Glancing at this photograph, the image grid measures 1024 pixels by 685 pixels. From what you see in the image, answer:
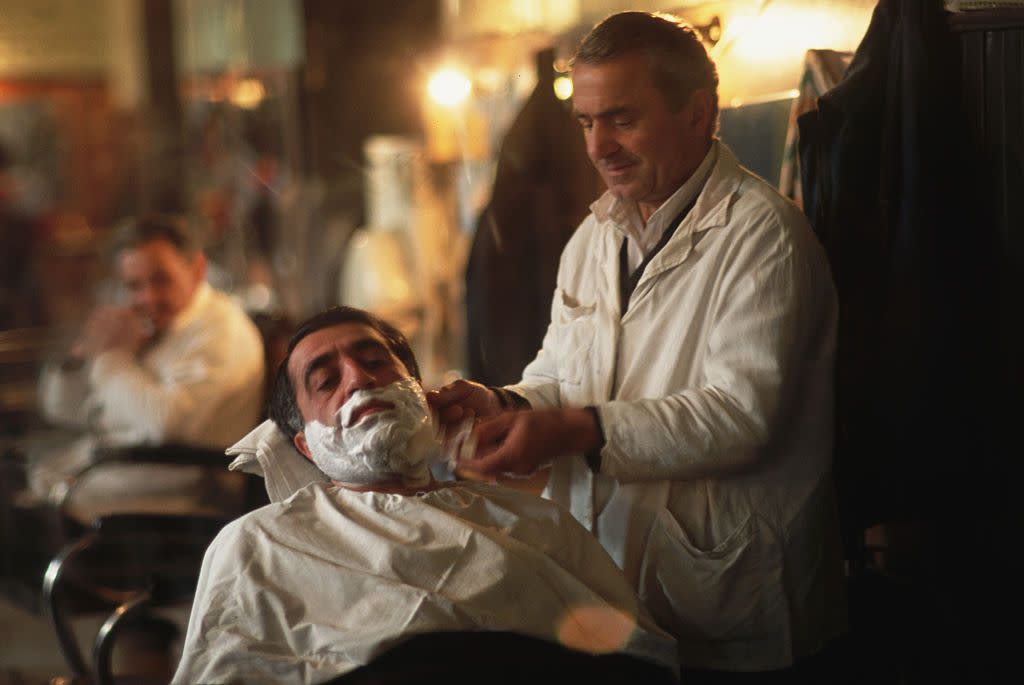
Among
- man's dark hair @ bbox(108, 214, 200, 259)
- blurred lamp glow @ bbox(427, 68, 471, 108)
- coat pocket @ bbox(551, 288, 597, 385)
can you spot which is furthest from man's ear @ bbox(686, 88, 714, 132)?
blurred lamp glow @ bbox(427, 68, 471, 108)

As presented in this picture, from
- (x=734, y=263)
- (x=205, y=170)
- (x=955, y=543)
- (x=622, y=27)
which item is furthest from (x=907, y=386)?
(x=205, y=170)

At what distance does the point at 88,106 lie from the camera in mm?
6730

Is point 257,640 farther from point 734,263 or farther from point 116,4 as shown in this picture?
point 116,4

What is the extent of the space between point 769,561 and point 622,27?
0.93m

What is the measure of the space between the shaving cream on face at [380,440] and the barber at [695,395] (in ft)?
0.29

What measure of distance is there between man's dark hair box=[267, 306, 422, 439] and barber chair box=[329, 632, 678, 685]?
0.50 metres

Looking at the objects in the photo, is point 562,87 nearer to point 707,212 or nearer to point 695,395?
point 707,212

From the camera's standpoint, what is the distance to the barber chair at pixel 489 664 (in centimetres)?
167

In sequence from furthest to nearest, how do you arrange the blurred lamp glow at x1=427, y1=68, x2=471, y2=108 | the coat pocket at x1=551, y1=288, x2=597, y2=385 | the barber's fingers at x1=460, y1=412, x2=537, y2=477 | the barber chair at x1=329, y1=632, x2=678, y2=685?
the blurred lamp glow at x1=427, y1=68, x2=471, y2=108 → the coat pocket at x1=551, y1=288, x2=597, y2=385 → the barber's fingers at x1=460, y1=412, x2=537, y2=477 → the barber chair at x1=329, y1=632, x2=678, y2=685

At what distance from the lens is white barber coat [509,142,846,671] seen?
1.92 metres

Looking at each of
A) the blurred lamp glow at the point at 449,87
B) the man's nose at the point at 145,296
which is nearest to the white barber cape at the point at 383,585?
the man's nose at the point at 145,296

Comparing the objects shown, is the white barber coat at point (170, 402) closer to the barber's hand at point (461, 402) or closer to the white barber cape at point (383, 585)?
the barber's hand at point (461, 402)

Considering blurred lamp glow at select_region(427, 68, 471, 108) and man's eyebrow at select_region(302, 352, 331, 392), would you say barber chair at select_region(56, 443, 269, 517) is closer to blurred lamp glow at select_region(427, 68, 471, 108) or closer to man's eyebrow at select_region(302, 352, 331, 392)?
man's eyebrow at select_region(302, 352, 331, 392)

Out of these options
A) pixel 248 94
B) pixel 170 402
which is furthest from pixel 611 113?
pixel 248 94
